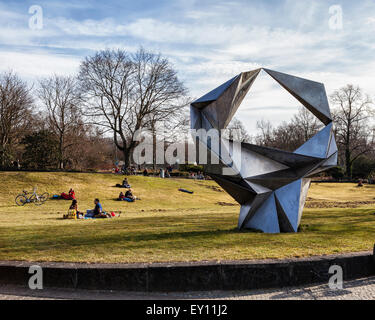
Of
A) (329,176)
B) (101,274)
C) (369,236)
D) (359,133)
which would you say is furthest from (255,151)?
(359,133)

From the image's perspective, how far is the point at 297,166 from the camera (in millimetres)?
11117

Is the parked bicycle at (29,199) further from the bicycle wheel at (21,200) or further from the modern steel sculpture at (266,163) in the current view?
the modern steel sculpture at (266,163)

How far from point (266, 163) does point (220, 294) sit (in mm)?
5948

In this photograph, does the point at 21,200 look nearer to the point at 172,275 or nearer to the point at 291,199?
the point at 291,199

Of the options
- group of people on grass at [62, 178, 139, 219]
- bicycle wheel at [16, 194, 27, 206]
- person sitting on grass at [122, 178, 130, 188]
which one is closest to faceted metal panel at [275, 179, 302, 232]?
group of people on grass at [62, 178, 139, 219]

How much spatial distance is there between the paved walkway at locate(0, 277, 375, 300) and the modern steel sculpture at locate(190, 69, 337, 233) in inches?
188

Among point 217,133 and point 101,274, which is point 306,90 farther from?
point 101,274

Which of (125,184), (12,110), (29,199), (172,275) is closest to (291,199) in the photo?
(172,275)

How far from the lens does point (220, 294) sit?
5.66 metres

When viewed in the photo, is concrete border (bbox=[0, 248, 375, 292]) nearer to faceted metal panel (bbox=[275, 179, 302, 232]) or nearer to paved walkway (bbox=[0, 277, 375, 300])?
paved walkway (bbox=[0, 277, 375, 300])

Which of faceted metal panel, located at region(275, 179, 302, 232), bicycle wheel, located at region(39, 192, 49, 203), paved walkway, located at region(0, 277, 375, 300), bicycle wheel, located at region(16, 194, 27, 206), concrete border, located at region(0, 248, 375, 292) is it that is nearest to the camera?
paved walkway, located at region(0, 277, 375, 300)

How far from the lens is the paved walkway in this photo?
546 cm
